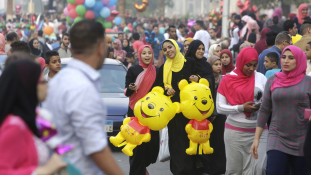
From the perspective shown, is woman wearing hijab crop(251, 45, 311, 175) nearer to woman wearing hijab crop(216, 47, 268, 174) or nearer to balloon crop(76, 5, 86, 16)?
woman wearing hijab crop(216, 47, 268, 174)

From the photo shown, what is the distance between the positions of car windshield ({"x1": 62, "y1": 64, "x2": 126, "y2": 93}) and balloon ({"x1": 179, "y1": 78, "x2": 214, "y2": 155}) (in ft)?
10.5

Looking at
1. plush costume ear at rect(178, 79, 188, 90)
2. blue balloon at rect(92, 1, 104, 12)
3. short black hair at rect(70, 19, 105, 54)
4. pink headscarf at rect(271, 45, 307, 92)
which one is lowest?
plush costume ear at rect(178, 79, 188, 90)

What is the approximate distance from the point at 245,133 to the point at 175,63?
1515 millimetres

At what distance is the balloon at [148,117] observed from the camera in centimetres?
531

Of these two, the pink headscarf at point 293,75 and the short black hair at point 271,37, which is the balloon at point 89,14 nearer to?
the short black hair at point 271,37

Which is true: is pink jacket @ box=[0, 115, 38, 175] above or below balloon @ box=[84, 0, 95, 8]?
below

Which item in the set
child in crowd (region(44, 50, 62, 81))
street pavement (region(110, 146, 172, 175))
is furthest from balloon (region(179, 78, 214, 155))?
child in crowd (region(44, 50, 62, 81))

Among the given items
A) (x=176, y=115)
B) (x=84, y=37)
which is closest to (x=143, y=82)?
(x=176, y=115)

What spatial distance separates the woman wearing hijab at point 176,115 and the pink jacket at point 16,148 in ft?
12.4

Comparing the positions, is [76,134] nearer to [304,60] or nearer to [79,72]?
[79,72]

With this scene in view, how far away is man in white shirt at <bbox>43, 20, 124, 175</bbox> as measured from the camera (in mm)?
2230

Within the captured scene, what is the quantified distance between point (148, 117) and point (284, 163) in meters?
1.85

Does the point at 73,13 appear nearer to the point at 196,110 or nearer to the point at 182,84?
the point at 182,84

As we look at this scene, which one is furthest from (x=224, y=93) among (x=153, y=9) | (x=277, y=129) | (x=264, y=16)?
(x=153, y=9)
